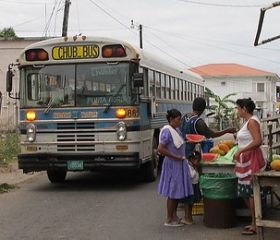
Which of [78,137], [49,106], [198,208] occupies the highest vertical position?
[49,106]

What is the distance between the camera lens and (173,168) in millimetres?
7848

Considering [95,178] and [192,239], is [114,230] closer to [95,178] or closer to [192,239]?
[192,239]

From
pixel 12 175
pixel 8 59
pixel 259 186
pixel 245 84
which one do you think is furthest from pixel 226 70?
pixel 259 186

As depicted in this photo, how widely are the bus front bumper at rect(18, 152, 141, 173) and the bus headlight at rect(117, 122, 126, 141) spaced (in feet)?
1.05

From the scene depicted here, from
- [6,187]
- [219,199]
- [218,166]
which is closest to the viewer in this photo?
[219,199]

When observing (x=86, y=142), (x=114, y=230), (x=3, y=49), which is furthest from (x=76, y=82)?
(x=3, y=49)

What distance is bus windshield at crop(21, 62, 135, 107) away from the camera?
11172 millimetres

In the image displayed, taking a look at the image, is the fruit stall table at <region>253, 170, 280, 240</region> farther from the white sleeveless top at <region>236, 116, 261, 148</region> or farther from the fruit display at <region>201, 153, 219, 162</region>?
the fruit display at <region>201, 153, 219, 162</region>

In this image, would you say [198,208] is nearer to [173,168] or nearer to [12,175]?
[173,168]

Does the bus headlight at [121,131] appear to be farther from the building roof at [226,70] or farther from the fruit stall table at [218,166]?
the building roof at [226,70]

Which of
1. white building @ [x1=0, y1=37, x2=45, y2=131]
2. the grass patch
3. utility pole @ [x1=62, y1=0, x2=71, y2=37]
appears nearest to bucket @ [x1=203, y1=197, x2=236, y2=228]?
the grass patch

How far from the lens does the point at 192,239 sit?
719 cm

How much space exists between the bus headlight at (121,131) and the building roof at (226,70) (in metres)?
55.5

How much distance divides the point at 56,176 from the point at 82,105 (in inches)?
91.2
